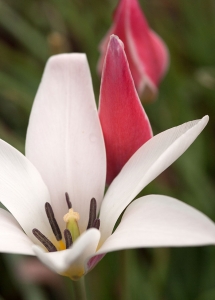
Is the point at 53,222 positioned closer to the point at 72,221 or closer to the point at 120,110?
the point at 72,221

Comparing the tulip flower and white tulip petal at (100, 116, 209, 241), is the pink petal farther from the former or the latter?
the tulip flower

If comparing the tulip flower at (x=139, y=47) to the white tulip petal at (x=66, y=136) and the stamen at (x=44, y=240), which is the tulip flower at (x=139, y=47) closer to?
the white tulip petal at (x=66, y=136)

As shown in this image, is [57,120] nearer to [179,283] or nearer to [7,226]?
[7,226]

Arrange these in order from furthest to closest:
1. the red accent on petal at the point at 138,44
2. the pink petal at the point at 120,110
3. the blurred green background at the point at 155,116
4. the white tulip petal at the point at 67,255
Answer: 1. the blurred green background at the point at 155,116
2. the red accent on petal at the point at 138,44
3. the pink petal at the point at 120,110
4. the white tulip petal at the point at 67,255

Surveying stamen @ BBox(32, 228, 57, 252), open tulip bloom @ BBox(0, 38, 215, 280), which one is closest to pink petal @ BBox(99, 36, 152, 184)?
open tulip bloom @ BBox(0, 38, 215, 280)

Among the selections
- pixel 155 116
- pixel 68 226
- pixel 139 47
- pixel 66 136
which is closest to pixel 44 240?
pixel 68 226

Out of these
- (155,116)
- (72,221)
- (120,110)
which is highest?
(120,110)

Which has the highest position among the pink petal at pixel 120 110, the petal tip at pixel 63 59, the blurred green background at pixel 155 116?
the petal tip at pixel 63 59

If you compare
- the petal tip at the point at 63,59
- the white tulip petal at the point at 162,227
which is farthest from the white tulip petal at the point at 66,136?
the white tulip petal at the point at 162,227
